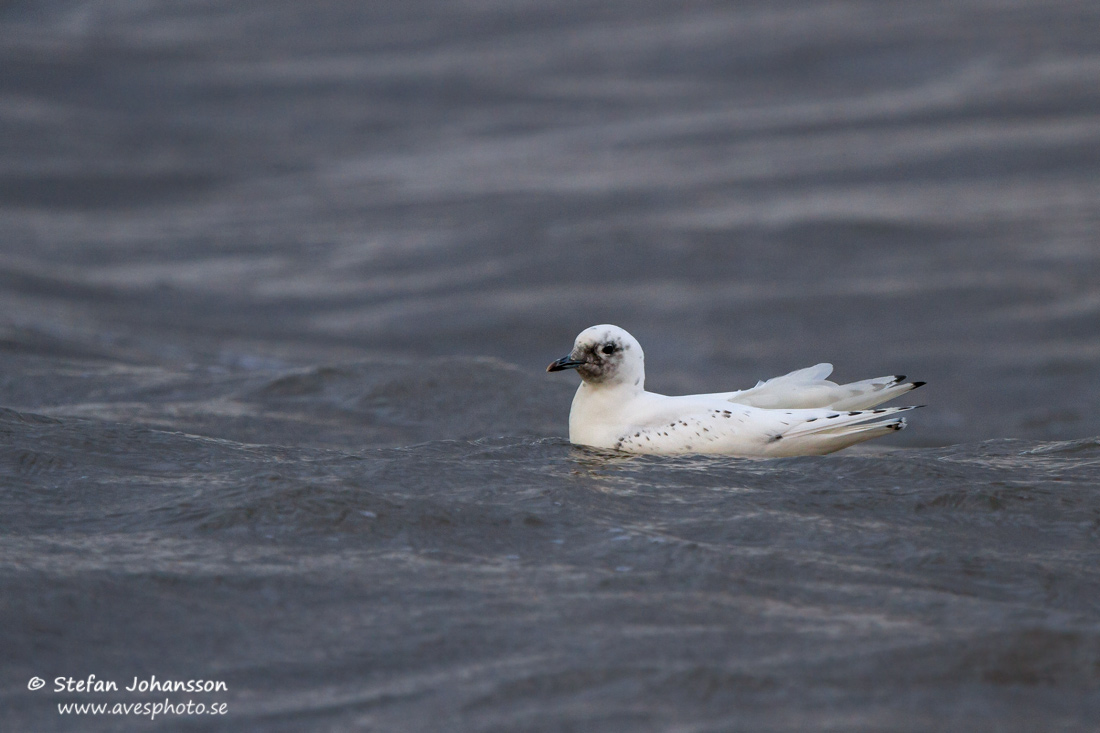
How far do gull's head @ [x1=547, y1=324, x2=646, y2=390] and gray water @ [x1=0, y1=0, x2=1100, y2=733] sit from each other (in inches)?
16.5

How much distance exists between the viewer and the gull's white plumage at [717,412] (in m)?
6.32

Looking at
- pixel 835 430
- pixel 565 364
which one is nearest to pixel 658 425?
pixel 565 364

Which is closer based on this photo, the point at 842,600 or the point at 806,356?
the point at 842,600

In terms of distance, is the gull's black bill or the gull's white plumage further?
the gull's black bill

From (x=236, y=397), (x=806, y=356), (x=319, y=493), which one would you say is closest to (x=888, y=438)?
(x=806, y=356)

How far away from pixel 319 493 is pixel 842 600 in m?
2.18

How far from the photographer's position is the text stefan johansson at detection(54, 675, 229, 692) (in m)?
4.08

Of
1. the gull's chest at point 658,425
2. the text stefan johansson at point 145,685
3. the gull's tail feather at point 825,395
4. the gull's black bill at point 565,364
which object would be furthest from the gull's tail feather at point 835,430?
the text stefan johansson at point 145,685

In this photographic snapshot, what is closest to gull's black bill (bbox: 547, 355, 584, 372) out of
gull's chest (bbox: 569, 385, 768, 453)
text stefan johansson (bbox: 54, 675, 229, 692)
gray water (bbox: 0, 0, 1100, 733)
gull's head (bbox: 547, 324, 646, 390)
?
gull's head (bbox: 547, 324, 646, 390)

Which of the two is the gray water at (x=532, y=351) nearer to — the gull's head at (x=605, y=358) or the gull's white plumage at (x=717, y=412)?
the gull's white plumage at (x=717, y=412)

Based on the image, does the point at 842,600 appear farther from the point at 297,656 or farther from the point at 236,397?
the point at 236,397

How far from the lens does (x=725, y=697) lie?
3.99 meters

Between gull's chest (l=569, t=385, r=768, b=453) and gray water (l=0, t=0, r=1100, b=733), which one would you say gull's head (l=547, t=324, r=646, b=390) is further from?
gray water (l=0, t=0, r=1100, b=733)

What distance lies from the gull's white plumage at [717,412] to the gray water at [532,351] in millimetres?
208
